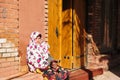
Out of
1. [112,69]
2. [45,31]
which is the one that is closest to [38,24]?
[45,31]

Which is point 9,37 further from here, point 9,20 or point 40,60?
point 40,60

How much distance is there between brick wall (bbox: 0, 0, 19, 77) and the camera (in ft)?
20.7

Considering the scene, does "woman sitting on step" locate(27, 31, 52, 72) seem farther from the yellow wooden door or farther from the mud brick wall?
the yellow wooden door

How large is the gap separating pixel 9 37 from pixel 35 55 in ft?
2.41

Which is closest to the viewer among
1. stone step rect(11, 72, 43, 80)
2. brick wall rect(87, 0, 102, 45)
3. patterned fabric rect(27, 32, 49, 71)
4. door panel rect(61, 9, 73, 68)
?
stone step rect(11, 72, 43, 80)

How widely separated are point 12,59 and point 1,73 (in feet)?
1.27

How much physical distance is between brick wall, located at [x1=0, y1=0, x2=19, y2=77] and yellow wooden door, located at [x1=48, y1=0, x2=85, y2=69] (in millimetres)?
2265

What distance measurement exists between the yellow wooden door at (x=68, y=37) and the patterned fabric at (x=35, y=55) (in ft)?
5.97

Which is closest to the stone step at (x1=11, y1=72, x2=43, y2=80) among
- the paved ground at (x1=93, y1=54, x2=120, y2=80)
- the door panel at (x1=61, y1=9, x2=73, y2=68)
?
the door panel at (x1=61, y1=9, x2=73, y2=68)

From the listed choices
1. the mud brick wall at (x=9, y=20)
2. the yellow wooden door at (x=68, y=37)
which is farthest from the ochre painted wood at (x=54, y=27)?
the mud brick wall at (x=9, y=20)

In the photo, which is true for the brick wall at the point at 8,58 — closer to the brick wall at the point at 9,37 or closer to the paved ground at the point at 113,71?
the brick wall at the point at 9,37

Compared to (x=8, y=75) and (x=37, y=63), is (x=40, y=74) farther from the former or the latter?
(x=8, y=75)

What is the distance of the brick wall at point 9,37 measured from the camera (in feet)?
20.7

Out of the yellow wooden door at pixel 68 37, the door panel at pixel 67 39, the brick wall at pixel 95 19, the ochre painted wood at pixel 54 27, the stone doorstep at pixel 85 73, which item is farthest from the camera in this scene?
the brick wall at pixel 95 19
